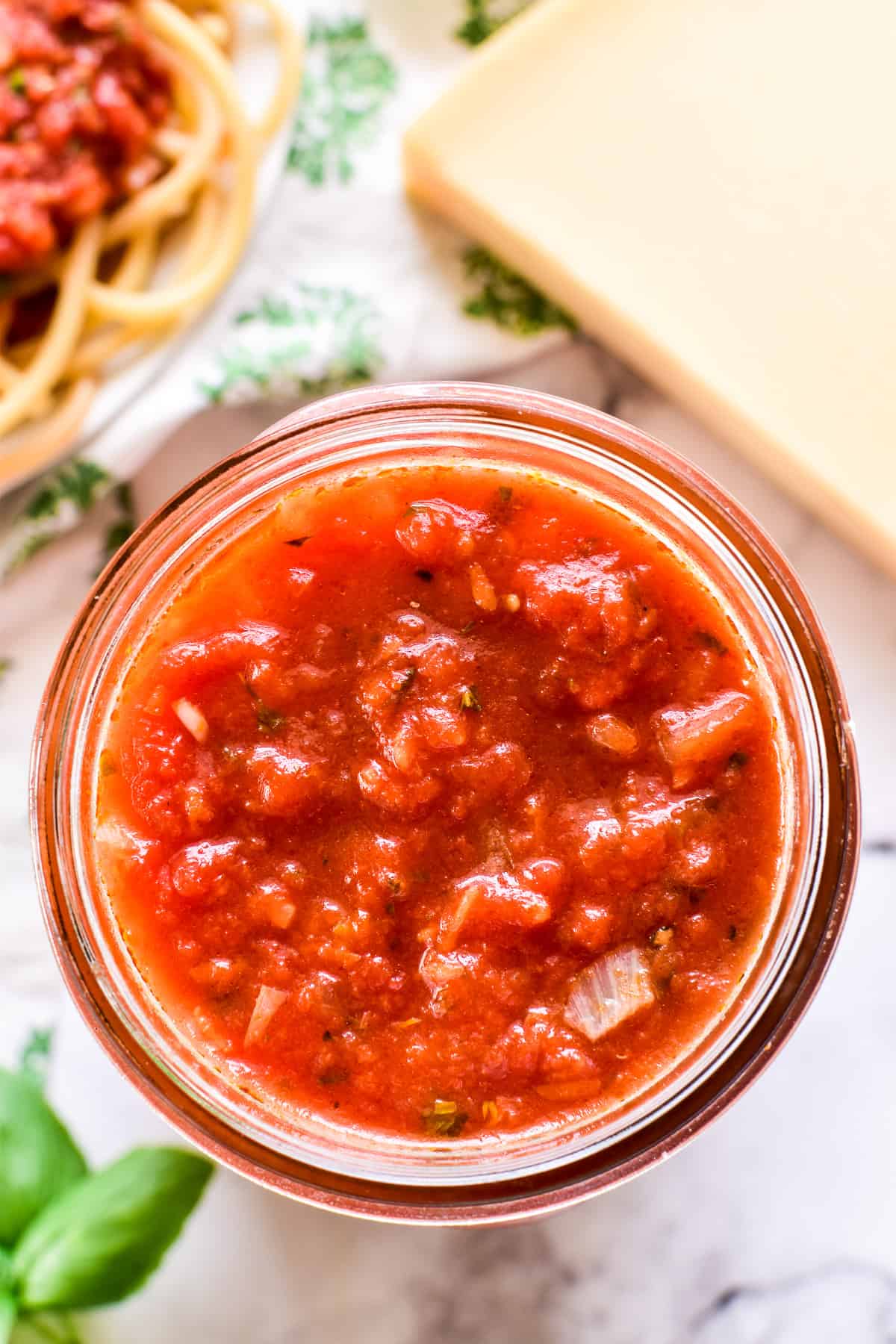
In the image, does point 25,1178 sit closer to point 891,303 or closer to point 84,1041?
point 84,1041

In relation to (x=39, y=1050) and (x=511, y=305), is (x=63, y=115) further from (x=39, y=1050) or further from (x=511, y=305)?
(x=39, y=1050)

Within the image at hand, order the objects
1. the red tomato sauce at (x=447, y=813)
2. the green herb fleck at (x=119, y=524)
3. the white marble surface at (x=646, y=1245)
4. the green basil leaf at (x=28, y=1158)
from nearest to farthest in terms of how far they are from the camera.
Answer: the red tomato sauce at (x=447, y=813) < the green basil leaf at (x=28, y=1158) < the white marble surface at (x=646, y=1245) < the green herb fleck at (x=119, y=524)

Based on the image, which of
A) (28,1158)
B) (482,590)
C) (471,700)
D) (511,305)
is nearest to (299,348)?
(511,305)

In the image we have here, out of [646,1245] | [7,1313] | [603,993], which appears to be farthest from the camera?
[646,1245]

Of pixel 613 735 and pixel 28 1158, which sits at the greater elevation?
pixel 613 735

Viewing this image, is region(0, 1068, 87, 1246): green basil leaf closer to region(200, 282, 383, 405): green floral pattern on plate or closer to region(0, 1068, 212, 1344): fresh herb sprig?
region(0, 1068, 212, 1344): fresh herb sprig

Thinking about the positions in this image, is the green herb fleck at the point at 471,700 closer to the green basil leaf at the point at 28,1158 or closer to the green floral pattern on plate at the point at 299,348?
the green floral pattern on plate at the point at 299,348

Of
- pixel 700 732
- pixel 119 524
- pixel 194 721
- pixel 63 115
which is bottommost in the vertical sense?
pixel 700 732

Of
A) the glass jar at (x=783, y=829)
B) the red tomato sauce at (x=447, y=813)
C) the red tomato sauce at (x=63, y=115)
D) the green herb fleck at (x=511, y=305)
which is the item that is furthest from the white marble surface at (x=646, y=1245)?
the red tomato sauce at (x=63, y=115)
